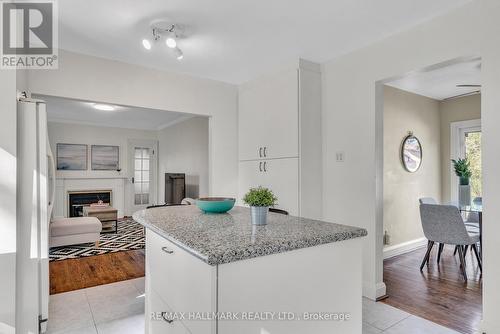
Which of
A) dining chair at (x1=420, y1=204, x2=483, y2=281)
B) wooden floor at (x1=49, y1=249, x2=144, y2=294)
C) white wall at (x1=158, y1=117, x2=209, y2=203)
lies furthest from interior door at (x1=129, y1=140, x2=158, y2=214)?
dining chair at (x1=420, y1=204, x2=483, y2=281)

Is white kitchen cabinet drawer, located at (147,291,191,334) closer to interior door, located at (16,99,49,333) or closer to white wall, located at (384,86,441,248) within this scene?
interior door, located at (16,99,49,333)

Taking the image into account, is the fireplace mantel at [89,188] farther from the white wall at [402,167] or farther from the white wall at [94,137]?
the white wall at [402,167]

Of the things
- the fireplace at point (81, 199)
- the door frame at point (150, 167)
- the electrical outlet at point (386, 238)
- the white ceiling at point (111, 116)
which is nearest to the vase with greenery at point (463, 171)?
the electrical outlet at point (386, 238)

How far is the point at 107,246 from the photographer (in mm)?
4719

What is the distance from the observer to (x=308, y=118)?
3201 mm

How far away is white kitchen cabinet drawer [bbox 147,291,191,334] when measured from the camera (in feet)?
4.24

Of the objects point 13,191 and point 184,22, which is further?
point 184,22

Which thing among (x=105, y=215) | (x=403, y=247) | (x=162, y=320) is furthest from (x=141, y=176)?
(x=162, y=320)

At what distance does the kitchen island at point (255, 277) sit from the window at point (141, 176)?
6665mm

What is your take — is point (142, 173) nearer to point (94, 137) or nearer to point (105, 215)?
point (94, 137)

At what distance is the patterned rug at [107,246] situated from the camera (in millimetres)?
4254

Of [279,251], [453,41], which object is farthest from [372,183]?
[279,251]

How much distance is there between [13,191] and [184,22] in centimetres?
177

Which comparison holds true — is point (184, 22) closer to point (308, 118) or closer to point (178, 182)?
point (308, 118)
